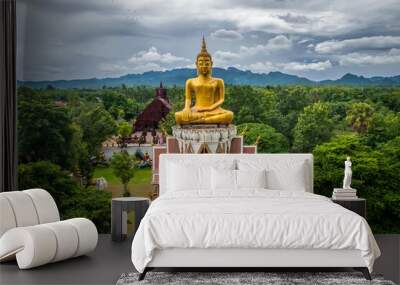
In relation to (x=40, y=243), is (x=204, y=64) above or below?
above

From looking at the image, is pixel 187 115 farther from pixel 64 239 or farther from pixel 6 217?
pixel 6 217

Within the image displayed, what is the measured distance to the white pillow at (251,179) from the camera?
7.83 meters

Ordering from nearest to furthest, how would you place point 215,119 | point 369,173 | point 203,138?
point 203,138 → point 215,119 → point 369,173

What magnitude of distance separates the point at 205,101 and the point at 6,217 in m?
3.37

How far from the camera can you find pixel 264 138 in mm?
10688

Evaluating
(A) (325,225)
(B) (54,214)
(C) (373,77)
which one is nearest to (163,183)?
(B) (54,214)

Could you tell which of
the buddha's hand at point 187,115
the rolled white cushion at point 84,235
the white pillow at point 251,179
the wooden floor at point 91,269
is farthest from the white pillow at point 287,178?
the rolled white cushion at point 84,235

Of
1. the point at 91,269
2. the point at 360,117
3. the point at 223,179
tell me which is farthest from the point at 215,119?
the point at 91,269

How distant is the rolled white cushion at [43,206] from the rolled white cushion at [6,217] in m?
0.36

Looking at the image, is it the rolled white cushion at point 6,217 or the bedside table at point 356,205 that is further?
the bedside table at point 356,205

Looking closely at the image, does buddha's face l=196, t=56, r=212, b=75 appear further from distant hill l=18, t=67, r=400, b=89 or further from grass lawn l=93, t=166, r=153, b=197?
grass lawn l=93, t=166, r=153, b=197

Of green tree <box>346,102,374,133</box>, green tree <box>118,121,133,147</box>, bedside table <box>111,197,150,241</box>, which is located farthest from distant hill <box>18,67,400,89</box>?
bedside table <box>111,197,150,241</box>

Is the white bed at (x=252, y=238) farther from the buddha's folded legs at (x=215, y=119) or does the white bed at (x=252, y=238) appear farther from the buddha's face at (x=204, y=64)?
the buddha's face at (x=204, y=64)

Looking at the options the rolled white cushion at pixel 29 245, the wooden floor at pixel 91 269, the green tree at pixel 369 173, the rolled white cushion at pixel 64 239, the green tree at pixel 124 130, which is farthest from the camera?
the green tree at pixel 124 130
